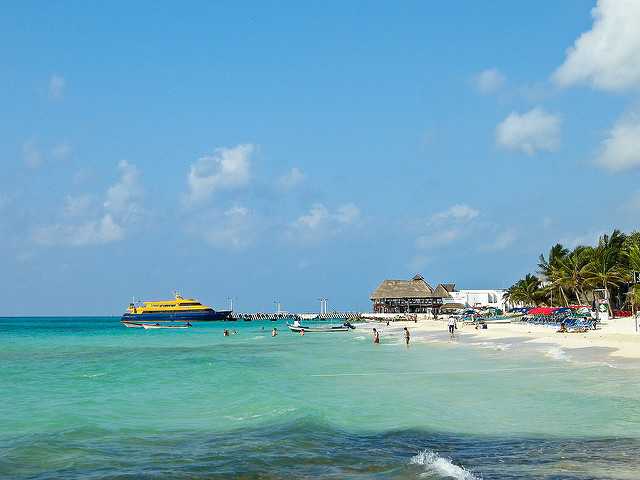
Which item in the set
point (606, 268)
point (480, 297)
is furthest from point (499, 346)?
point (480, 297)

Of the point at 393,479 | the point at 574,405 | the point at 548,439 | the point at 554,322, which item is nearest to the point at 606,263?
the point at 554,322

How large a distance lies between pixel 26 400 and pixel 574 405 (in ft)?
53.9

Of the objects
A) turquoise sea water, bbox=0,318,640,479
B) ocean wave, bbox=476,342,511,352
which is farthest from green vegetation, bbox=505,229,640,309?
turquoise sea water, bbox=0,318,640,479

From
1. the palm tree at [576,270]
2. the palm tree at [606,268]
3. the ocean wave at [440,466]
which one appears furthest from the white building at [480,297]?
the ocean wave at [440,466]

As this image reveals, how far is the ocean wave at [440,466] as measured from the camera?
8.18 metres

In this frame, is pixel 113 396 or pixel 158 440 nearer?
pixel 158 440

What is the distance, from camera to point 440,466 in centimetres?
873

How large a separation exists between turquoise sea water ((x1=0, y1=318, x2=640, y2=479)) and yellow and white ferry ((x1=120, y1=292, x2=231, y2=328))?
76.2m

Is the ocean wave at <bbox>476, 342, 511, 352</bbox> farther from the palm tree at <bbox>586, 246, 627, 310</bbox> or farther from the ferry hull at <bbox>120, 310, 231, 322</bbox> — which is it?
the ferry hull at <bbox>120, 310, 231, 322</bbox>

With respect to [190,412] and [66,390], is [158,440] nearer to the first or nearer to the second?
[190,412]

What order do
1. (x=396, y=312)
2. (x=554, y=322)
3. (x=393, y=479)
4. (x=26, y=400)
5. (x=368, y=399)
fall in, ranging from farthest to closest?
(x=396, y=312)
(x=554, y=322)
(x=26, y=400)
(x=368, y=399)
(x=393, y=479)

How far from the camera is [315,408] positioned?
1495cm

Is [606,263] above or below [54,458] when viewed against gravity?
above

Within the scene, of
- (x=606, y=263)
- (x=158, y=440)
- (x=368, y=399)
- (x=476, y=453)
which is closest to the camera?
(x=476, y=453)
